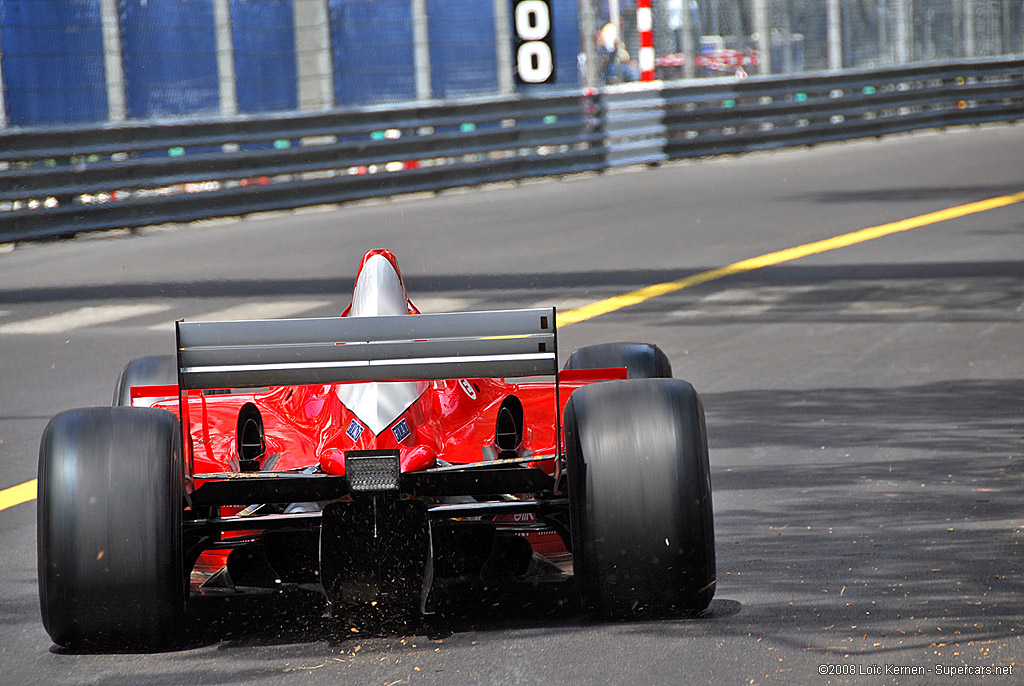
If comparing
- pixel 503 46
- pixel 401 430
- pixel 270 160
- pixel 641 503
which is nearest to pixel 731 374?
pixel 401 430

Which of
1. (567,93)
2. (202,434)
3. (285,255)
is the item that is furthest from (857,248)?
(202,434)

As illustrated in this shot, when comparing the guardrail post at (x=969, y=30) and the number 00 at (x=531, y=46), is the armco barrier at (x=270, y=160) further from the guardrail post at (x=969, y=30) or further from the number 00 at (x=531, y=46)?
the guardrail post at (x=969, y=30)

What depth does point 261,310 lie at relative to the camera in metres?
10.8

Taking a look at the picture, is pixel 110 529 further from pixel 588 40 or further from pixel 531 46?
pixel 588 40

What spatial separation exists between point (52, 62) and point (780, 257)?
7240 mm

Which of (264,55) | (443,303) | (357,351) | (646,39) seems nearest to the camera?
(357,351)

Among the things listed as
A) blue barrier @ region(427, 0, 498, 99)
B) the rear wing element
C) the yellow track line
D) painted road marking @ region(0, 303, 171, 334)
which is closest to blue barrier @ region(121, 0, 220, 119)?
blue barrier @ region(427, 0, 498, 99)

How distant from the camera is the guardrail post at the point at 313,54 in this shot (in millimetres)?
17047

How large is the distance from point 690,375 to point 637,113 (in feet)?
36.4

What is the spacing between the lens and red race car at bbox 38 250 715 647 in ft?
13.2

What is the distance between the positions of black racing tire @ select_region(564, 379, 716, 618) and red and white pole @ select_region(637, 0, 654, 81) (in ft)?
54.6

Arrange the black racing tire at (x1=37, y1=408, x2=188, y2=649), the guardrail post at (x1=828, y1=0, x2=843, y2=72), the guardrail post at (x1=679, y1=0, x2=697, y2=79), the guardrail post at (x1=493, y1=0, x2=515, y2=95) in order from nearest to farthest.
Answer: the black racing tire at (x1=37, y1=408, x2=188, y2=649), the guardrail post at (x1=493, y1=0, x2=515, y2=95), the guardrail post at (x1=679, y1=0, x2=697, y2=79), the guardrail post at (x1=828, y1=0, x2=843, y2=72)

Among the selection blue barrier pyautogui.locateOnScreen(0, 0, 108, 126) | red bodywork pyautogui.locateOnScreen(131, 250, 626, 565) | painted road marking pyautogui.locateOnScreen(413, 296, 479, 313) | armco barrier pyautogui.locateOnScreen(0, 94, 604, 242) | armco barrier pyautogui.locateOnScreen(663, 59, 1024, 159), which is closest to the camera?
red bodywork pyautogui.locateOnScreen(131, 250, 626, 565)

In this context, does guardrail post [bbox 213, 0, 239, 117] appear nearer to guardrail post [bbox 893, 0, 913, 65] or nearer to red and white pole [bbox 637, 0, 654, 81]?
red and white pole [bbox 637, 0, 654, 81]
